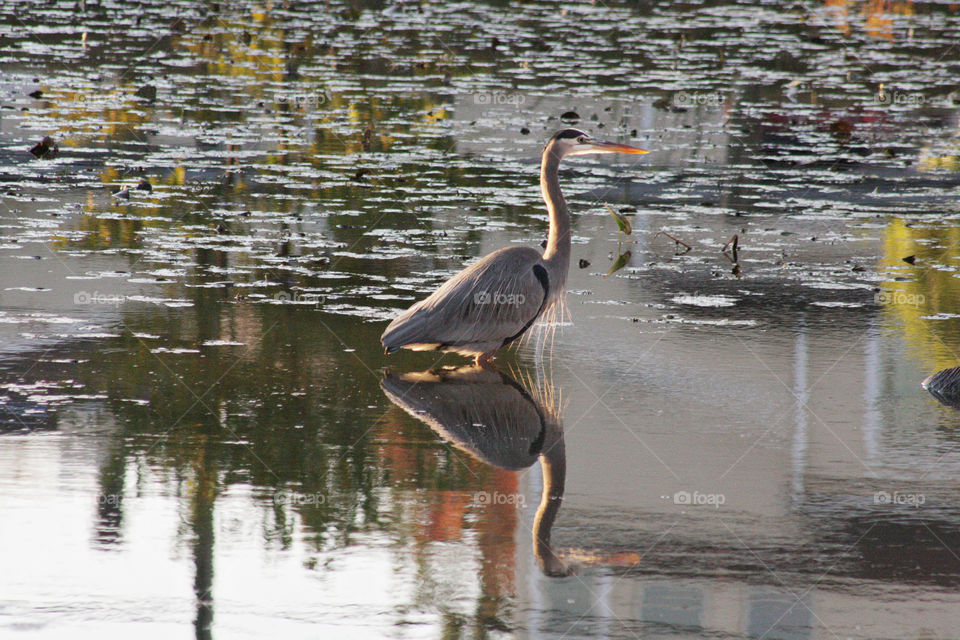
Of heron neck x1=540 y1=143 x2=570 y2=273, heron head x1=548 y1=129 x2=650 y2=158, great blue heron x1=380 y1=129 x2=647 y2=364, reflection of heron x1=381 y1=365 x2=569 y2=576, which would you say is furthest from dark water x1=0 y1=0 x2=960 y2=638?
heron head x1=548 y1=129 x2=650 y2=158

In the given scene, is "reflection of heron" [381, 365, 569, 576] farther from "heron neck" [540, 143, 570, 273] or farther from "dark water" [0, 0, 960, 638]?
"heron neck" [540, 143, 570, 273]

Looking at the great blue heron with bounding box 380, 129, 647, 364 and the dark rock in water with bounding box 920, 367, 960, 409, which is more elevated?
the great blue heron with bounding box 380, 129, 647, 364

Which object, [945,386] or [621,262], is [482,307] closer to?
[945,386]

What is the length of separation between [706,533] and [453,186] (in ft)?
→ 25.8

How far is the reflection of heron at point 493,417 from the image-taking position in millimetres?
6344

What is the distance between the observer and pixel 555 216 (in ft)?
28.1

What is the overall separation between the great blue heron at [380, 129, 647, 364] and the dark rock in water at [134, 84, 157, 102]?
1070cm

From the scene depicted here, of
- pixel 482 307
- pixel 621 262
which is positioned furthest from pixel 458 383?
pixel 621 262

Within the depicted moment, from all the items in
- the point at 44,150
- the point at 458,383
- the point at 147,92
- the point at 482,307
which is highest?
the point at 147,92

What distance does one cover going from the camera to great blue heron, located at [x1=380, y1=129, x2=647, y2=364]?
783cm

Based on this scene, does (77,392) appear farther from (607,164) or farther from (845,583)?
(607,164)

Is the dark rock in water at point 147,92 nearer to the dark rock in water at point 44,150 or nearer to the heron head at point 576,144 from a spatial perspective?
the dark rock in water at point 44,150

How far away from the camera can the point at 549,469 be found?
630cm

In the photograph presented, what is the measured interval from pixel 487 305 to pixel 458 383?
54 centimetres
